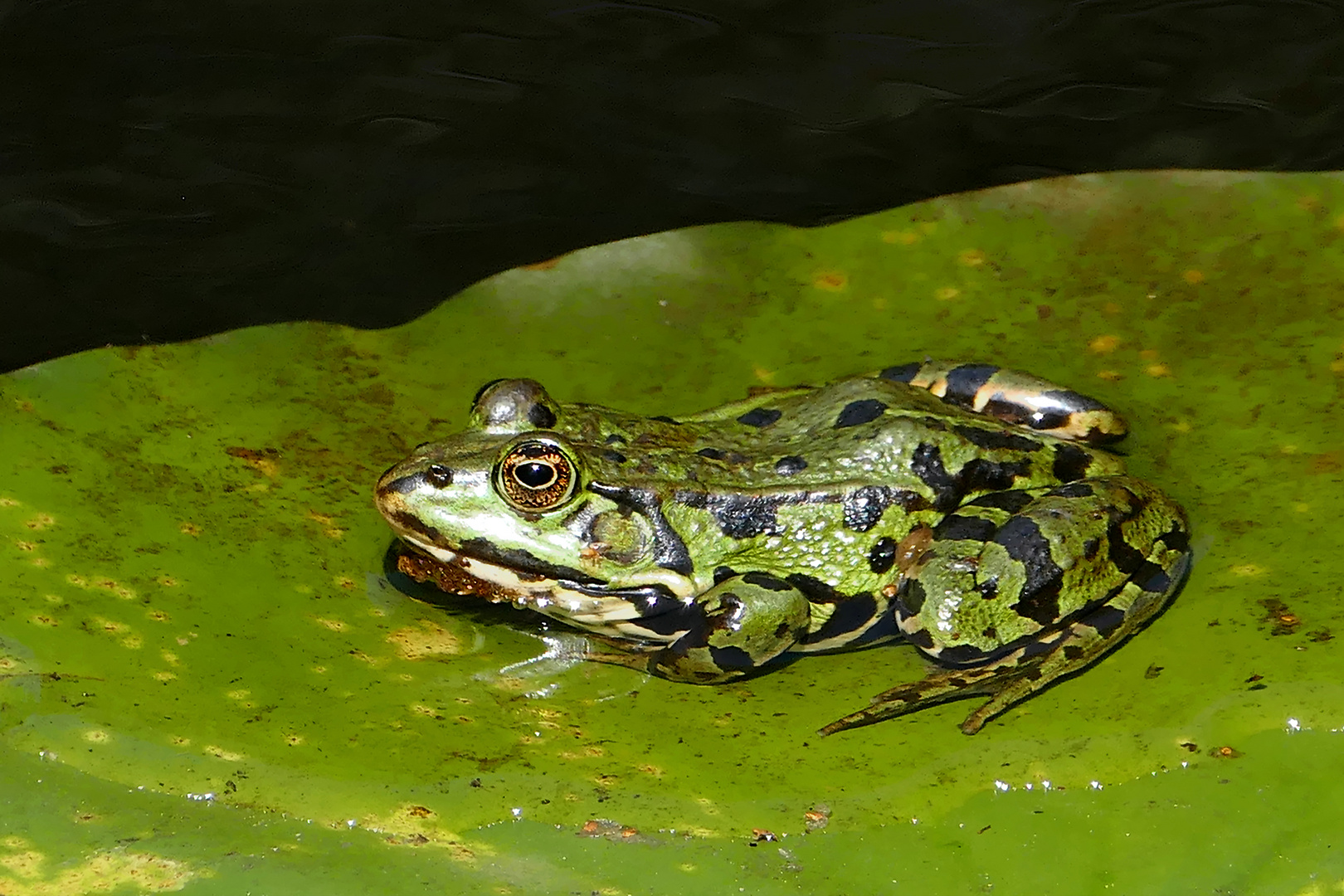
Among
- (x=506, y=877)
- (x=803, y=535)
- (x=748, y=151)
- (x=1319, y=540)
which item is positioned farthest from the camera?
(x=748, y=151)

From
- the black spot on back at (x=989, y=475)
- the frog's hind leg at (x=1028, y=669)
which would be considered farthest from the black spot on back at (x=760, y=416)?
the frog's hind leg at (x=1028, y=669)

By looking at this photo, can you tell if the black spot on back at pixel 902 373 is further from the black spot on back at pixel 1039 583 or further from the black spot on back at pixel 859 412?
the black spot on back at pixel 1039 583

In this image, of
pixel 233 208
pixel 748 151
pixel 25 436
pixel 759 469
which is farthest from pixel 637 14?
pixel 25 436

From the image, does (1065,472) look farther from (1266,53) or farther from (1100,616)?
(1266,53)

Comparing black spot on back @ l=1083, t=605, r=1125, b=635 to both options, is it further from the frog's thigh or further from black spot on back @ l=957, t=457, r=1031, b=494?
the frog's thigh

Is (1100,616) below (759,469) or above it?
below

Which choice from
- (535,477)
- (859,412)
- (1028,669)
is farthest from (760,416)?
(1028,669)

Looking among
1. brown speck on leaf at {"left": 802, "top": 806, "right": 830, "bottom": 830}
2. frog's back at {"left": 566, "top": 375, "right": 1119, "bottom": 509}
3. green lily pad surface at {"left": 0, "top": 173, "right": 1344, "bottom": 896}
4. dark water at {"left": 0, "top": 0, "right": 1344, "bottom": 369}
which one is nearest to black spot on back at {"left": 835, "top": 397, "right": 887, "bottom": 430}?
frog's back at {"left": 566, "top": 375, "right": 1119, "bottom": 509}

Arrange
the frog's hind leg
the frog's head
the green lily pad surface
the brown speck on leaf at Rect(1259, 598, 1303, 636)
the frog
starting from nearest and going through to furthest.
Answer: the green lily pad surface → the brown speck on leaf at Rect(1259, 598, 1303, 636) → the frog's hind leg → the frog → the frog's head
